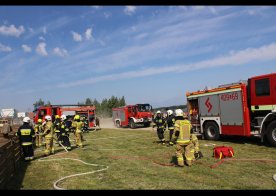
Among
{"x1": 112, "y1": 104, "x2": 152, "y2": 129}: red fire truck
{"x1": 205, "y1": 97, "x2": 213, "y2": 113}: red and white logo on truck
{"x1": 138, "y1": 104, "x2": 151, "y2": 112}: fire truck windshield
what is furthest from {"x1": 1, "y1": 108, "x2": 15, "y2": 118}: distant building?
{"x1": 205, "y1": 97, "x2": 213, "y2": 113}: red and white logo on truck

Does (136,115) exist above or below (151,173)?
above

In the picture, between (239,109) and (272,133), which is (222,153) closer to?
(272,133)

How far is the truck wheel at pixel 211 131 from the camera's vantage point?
1457 cm

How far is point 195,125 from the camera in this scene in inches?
627

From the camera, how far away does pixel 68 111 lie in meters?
27.2

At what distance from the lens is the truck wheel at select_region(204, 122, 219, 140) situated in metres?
14.6

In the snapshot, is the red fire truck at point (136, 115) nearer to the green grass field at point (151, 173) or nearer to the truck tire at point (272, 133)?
the green grass field at point (151, 173)

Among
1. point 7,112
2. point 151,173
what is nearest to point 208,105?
point 151,173

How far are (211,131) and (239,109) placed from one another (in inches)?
92.5

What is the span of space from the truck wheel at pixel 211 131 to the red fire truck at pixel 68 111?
1442cm

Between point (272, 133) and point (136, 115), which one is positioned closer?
point (272, 133)

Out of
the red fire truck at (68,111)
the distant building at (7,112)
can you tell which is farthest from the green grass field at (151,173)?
the distant building at (7,112)

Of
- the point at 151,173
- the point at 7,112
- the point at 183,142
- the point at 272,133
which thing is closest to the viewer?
the point at 151,173
